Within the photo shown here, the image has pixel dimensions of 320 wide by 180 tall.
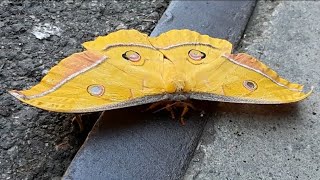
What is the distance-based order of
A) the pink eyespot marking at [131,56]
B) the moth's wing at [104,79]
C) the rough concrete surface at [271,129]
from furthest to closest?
the pink eyespot marking at [131,56]
the rough concrete surface at [271,129]
the moth's wing at [104,79]

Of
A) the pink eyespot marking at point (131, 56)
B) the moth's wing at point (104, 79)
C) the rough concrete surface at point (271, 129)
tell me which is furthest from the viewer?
the pink eyespot marking at point (131, 56)

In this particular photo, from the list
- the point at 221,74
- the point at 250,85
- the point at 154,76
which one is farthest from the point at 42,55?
the point at 250,85

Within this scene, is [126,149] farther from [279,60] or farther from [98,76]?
[279,60]

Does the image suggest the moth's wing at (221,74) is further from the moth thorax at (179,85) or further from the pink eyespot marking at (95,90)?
the pink eyespot marking at (95,90)

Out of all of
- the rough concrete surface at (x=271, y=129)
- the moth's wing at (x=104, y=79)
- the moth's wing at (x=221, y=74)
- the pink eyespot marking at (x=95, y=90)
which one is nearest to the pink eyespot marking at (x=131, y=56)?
the moth's wing at (x=104, y=79)

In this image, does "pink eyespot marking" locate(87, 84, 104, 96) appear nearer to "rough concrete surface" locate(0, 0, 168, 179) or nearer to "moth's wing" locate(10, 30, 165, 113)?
"moth's wing" locate(10, 30, 165, 113)

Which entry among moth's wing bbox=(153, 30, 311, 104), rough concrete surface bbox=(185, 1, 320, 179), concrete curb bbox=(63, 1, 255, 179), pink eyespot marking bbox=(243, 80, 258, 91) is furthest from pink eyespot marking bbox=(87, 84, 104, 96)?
pink eyespot marking bbox=(243, 80, 258, 91)

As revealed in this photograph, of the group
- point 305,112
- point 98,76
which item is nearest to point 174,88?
point 98,76

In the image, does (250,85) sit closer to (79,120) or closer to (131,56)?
(131,56)
